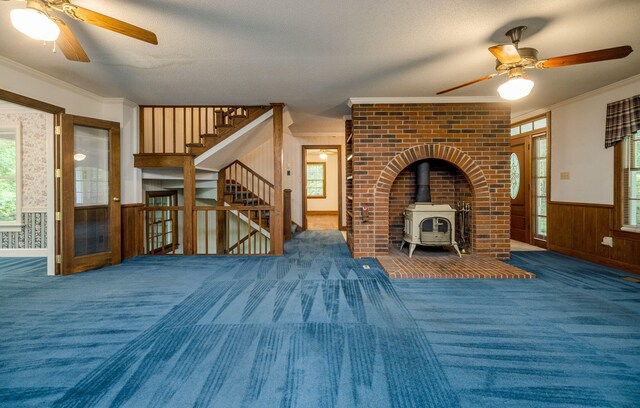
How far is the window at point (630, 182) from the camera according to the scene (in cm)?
407

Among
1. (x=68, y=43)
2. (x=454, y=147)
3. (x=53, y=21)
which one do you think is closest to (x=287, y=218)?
(x=454, y=147)

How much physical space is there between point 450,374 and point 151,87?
4656mm

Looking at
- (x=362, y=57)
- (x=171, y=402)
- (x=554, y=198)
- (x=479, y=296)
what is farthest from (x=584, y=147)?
(x=171, y=402)

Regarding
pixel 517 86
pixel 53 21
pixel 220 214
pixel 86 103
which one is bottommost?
pixel 220 214

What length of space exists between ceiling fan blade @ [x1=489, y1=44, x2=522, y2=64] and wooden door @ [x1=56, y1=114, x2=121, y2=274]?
4.95 meters

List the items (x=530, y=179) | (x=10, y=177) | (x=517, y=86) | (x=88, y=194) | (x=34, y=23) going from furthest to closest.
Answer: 1. (x=530, y=179)
2. (x=10, y=177)
3. (x=88, y=194)
4. (x=517, y=86)
5. (x=34, y=23)

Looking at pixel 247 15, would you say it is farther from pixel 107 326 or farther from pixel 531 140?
pixel 531 140

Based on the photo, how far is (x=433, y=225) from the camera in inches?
178

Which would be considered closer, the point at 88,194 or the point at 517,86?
the point at 517,86

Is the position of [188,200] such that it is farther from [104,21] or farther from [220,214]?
[104,21]

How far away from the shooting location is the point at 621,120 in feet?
13.6

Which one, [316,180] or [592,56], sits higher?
[592,56]

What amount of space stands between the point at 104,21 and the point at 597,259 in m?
6.32

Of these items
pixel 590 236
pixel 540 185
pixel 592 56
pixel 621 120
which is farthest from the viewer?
pixel 540 185
